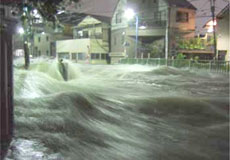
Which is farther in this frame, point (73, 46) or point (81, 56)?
point (73, 46)

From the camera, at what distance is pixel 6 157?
4906 mm

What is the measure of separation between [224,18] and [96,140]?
26.3 m

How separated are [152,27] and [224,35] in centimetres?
1006

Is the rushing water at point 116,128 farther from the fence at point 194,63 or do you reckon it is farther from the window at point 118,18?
the window at point 118,18

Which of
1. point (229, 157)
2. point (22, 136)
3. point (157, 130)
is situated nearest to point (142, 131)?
point (157, 130)

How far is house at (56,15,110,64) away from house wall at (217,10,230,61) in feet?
60.0

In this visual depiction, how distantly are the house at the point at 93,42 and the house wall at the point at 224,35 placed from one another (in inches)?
720

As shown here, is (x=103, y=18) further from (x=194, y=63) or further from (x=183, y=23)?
(x=194, y=63)

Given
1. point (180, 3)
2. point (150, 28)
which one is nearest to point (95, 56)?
point (150, 28)

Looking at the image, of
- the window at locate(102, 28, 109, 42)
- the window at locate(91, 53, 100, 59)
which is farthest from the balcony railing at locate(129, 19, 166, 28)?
the window at locate(91, 53, 100, 59)

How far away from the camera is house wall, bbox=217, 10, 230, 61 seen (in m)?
28.7

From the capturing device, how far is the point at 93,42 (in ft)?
140

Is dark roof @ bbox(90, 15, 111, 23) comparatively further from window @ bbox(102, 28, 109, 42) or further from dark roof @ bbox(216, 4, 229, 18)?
dark roof @ bbox(216, 4, 229, 18)

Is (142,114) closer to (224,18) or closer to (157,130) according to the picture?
(157,130)
